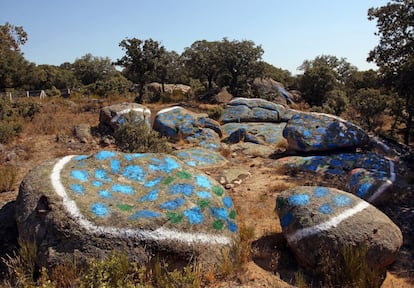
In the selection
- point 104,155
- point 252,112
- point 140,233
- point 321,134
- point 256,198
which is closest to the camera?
point 140,233

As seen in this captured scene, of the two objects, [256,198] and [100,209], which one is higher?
[100,209]

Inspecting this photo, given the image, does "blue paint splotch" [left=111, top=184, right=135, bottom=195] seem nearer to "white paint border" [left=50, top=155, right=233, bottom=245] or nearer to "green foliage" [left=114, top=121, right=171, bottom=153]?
"white paint border" [left=50, top=155, right=233, bottom=245]

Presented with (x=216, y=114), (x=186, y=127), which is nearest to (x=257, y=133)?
(x=216, y=114)

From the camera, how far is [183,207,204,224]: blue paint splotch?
411cm

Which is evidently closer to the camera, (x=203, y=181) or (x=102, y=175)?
(x=102, y=175)

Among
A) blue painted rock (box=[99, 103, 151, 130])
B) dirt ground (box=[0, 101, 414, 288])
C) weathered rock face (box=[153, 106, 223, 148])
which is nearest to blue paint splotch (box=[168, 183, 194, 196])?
dirt ground (box=[0, 101, 414, 288])

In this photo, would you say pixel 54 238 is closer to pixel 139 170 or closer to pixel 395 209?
pixel 139 170

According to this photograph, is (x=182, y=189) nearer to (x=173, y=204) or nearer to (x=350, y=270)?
(x=173, y=204)

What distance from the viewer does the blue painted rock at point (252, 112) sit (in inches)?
Result: 523

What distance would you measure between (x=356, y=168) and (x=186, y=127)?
5.81 metres

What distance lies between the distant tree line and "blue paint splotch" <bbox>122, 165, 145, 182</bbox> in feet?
25.2

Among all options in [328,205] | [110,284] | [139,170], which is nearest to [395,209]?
[328,205]

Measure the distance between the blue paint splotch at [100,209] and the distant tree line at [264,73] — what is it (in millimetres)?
8464

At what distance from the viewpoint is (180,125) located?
456 inches
